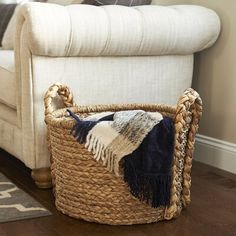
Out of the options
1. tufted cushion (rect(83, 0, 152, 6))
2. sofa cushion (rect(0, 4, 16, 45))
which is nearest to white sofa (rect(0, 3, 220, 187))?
tufted cushion (rect(83, 0, 152, 6))

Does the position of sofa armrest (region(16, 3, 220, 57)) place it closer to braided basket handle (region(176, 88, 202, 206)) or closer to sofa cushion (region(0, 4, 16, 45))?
braided basket handle (region(176, 88, 202, 206))

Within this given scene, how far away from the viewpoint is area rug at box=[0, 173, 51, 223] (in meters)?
1.53

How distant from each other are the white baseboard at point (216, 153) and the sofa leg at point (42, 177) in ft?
2.58

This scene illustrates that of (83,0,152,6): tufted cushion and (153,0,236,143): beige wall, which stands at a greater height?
(83,0,152,6): tufted cushion

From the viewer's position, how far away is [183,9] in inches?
80.9

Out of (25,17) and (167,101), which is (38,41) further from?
(167,101)

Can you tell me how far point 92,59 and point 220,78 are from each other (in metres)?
0.65

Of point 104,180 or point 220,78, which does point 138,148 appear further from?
point 220,78

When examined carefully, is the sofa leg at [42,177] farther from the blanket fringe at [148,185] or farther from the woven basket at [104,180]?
the blanket fringe at [148,185]

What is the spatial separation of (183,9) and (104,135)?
0.87 meters

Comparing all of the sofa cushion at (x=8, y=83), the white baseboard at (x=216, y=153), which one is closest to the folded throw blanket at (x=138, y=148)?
the sofa cushion at (x=8, y=83)

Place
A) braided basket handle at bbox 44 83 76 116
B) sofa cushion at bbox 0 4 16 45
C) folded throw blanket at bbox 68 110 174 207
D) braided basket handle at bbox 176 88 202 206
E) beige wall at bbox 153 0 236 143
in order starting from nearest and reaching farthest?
1. folded throw blanket at bbox 68 110 174 207
2. braided basket handle at bbox 176 88 202 206
3. braided basket handle at bbox 44 83 76 116
4. beige wall at bbox 153 0 236 143
5. sofa cushion at bbox 0 4 16 45

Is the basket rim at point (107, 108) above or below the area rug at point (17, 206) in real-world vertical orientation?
above

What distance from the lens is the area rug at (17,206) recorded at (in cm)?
153
